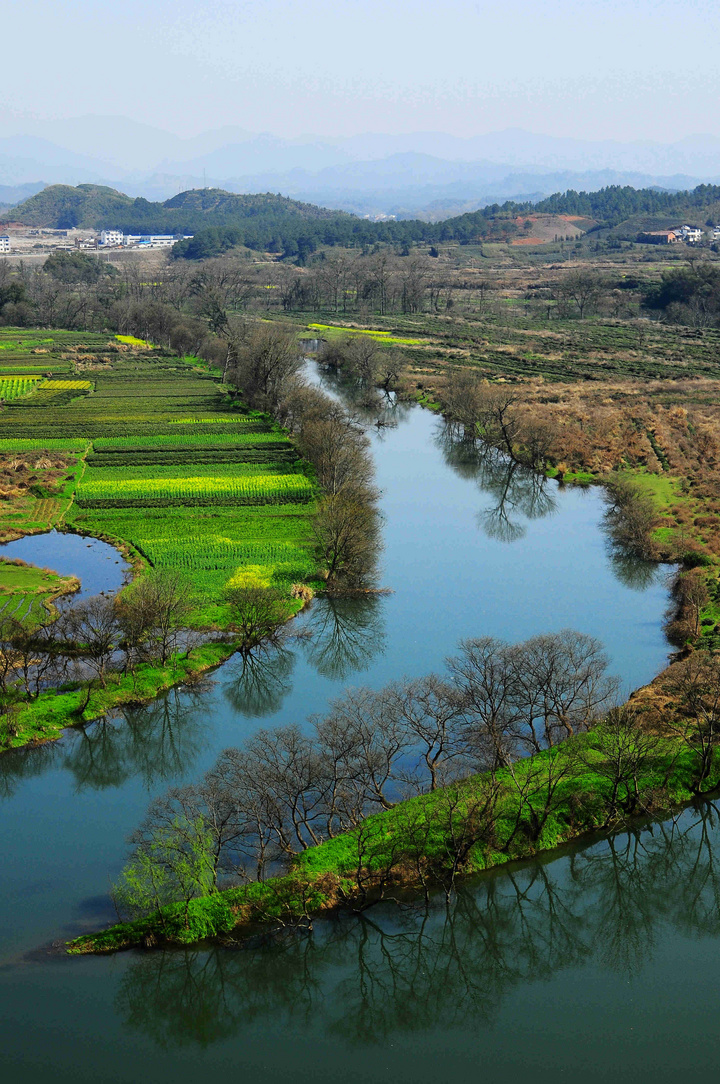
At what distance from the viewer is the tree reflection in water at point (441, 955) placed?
827 inches

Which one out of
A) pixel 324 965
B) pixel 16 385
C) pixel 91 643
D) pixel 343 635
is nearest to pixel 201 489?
pixel 343 635

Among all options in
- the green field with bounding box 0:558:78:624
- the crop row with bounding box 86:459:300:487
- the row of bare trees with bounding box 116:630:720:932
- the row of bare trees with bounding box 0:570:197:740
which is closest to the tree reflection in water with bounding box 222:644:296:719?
the row of bare trees with bounding box 0:570:197:740

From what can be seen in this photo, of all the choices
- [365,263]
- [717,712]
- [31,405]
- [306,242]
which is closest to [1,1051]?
[717,712]

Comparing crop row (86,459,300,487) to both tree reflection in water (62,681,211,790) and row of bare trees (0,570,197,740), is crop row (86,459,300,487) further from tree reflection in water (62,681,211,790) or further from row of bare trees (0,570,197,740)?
tree reflection in water (62,681,211,790)

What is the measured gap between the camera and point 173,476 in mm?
54938

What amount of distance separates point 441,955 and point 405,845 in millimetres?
2657

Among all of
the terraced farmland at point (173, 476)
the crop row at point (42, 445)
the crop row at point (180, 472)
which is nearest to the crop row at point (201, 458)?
the terraced farmland at point (173, 476)

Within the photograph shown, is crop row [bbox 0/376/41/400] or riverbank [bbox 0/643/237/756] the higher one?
crop row [bbox 0/376/41/400]

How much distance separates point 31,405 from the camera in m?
72.9

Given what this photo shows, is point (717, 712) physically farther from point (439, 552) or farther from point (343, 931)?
point (439, 552)

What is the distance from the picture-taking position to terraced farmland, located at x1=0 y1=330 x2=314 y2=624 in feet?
141

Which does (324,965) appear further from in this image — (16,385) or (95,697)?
(16,385)

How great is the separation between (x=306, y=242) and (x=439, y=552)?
15122cm

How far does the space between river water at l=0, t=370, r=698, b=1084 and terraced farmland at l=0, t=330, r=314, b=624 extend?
8993 mm
